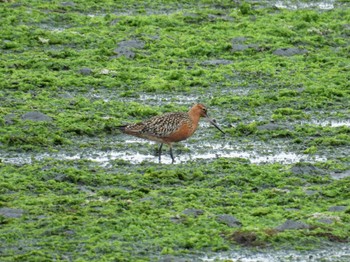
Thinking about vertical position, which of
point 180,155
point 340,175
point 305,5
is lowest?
point 305,5

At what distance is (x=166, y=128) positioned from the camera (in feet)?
46.0

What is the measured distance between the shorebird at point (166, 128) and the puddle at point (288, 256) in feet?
11.4

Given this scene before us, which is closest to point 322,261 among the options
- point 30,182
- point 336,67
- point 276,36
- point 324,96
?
point 30,182

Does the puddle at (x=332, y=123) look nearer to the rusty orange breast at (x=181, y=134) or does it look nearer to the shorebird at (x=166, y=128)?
the shorebird at (x=166, y=128)

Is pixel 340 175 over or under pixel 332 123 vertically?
over

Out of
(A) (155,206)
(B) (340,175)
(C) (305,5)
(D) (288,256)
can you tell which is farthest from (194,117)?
(C) (305,5)

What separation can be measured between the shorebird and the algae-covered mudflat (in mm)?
251

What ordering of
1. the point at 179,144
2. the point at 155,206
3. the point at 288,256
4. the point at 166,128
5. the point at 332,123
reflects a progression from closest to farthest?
the point at 288,256
the point at 155,206
the point at 166,128
the point at 179,144
the point at 332,123

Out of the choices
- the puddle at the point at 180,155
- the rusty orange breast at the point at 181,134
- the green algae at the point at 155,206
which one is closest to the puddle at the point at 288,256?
the green algae at the point at 155,206

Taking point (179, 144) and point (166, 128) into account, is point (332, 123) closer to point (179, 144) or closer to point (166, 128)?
point (179, 144)

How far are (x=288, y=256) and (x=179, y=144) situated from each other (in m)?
4.47

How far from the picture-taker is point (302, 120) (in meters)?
15.8

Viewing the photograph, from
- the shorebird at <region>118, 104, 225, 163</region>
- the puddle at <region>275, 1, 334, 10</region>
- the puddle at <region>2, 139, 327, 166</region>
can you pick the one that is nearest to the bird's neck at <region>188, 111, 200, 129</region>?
the shorebird at <region>118, 104, 225, 163</region>

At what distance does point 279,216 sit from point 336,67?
23.9ft
